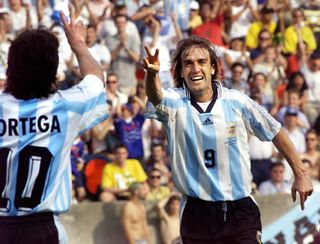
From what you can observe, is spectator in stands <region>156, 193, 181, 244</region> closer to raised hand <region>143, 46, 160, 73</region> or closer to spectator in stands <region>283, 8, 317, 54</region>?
spectator in stands <region>283, 8, 317, 54</region>

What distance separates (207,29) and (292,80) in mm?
1503

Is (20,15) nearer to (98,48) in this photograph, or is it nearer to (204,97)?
(98,48)

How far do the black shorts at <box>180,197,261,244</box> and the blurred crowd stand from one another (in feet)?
19.1

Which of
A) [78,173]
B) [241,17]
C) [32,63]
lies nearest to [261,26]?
[241,17]

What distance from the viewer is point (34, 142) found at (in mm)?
6676

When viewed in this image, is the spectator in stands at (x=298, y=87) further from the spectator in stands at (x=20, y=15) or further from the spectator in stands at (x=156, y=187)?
the spectator in stands at (x=20, y=15)

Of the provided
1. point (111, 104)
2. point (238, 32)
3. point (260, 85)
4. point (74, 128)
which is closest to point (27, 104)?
point (74, 128)

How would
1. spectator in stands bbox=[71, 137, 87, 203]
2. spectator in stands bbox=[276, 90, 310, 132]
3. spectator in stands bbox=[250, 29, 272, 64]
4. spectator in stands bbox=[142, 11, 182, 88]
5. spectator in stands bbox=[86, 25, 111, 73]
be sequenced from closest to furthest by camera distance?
spectator in stands bbox=[71, 137, 87, 203] < spectator in stands bbox=[86, 25, 111, 73] < spectator in stands bbox=[276, 90, 310, 132] < spectator in stands bbox=[142, 11, 182, 88] < spectator in stands bbox=[250, 29, 272, 64]

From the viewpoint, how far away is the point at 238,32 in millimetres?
18516

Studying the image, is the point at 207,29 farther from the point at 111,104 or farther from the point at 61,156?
the point at 61,156

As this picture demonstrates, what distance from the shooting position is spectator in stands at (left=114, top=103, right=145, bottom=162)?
15148 mm

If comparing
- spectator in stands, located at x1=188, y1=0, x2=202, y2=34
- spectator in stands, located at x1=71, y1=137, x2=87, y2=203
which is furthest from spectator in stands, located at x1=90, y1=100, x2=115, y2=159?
spectator in stands, located at x1=188, y1=0, x2=202, y2=34

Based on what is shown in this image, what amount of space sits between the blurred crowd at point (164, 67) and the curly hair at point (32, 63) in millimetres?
Result: 7517

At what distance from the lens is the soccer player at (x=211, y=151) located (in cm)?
823
